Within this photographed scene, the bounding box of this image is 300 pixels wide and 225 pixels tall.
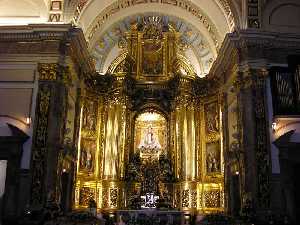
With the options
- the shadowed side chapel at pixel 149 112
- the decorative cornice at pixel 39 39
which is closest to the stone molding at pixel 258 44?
the shadowed side chapel at pixel 149 112

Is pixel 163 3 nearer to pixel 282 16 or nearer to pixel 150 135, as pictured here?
pixel 282 16

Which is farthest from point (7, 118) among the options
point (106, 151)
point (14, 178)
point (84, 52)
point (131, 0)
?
point (131, 0)

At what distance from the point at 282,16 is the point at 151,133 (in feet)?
28.9

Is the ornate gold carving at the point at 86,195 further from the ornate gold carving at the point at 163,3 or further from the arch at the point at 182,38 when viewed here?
the ornate gold carving at the point at 163,3

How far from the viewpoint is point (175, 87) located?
2086 centimetres

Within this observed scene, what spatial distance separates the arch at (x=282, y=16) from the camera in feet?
55.2

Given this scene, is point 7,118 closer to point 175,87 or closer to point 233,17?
point 175,87

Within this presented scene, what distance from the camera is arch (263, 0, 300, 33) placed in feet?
55.2

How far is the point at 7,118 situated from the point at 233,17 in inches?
408

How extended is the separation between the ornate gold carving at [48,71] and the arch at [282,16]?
8897 mm

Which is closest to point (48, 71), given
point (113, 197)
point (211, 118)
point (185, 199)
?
point (113, 197)

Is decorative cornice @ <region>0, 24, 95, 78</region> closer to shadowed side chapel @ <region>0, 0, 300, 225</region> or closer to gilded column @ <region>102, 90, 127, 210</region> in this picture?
shadowed side chapel @ <region>0, 0, 300, 225</region>

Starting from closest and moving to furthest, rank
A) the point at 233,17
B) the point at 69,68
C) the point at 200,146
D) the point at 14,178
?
the point at 14,178 → the point at 69,68 → the point at 233,17 → the point at 200,146

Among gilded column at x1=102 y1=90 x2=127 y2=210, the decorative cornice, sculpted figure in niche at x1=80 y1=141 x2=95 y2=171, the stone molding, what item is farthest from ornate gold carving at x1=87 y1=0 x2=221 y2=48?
sculpted figure in niche at x1=80 y1=141 x2=95 y2=171
